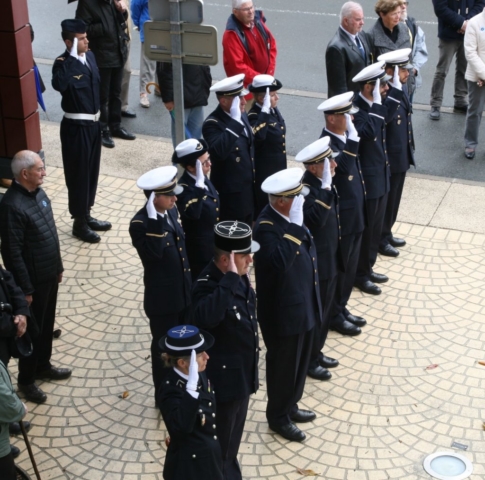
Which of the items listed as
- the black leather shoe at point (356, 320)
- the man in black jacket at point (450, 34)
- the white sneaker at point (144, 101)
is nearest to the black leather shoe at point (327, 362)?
the black leather shoe at point (356, 320)

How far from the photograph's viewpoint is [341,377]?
6.62 meters

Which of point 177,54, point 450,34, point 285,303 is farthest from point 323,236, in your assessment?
point 450,34

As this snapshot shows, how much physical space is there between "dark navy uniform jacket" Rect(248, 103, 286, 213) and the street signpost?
46.2 inches

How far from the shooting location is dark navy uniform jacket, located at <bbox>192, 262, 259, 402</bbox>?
4965 mm

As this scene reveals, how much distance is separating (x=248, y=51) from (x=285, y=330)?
4.37 meters

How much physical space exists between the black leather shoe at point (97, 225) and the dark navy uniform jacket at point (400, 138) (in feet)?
9.52

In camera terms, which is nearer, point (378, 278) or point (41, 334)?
point (41, 334)

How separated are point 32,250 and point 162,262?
98 cm

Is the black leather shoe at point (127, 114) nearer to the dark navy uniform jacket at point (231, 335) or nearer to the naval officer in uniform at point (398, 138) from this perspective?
the naval officer in uniform at point (398, 138)

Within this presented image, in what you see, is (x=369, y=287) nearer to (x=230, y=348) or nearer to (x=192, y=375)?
(x=230, y=348)

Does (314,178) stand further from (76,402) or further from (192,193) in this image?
(76,402)

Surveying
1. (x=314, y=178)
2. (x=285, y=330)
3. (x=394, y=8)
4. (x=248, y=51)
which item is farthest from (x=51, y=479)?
(x=394, y=8)

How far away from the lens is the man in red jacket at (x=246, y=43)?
9.00 metres

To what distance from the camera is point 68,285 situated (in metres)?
7.72
